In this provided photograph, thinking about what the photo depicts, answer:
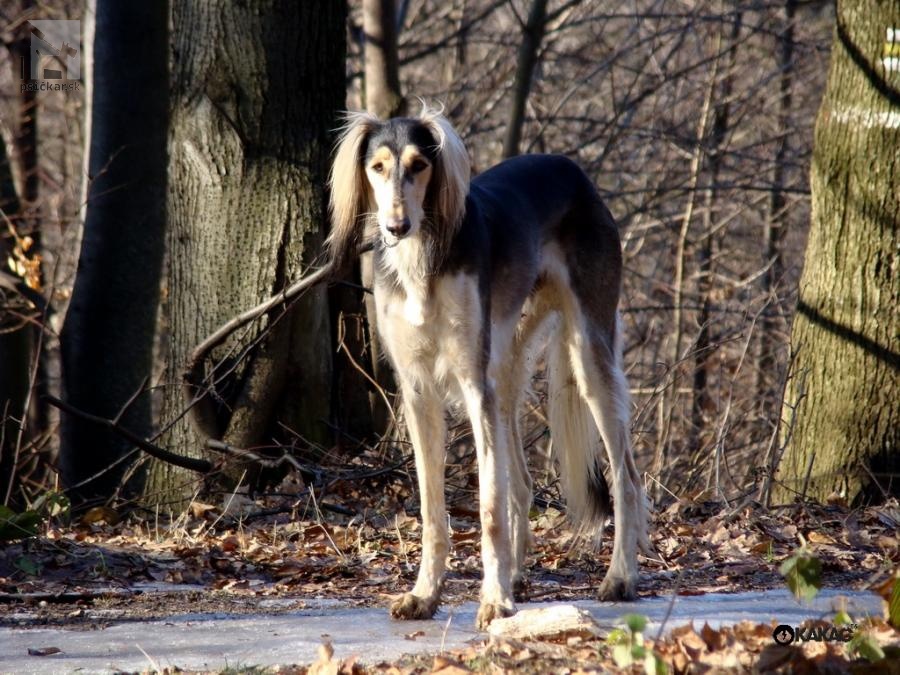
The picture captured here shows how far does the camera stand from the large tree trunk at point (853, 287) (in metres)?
6.86

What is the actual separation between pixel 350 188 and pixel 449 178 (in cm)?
47

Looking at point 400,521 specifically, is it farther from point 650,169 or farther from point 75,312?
point 650,169

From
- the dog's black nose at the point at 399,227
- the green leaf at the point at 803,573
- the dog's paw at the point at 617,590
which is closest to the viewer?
the green leaf at the point at 803,573

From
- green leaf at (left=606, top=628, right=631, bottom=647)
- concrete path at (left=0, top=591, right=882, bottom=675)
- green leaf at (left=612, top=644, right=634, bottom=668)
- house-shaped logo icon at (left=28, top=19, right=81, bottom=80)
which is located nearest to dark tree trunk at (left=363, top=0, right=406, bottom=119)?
house-shaped logo icon at (left=28, top=19, right=81, bottom=80)

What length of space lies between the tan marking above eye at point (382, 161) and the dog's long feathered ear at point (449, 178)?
7.8 inches

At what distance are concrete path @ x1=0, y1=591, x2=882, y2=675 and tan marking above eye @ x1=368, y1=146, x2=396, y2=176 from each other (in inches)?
68.3

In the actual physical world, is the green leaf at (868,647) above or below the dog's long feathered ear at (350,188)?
below

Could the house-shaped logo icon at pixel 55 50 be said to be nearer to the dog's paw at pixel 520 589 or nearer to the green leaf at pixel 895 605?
the dog's paw at pixel 520 589

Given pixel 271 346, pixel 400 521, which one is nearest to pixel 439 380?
pixel 400 521

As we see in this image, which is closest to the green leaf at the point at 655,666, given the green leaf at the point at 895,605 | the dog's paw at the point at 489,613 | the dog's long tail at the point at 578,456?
the green leaf at the point at 895,605

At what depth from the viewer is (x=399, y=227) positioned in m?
4.55

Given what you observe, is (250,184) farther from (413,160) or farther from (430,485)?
(430,485)

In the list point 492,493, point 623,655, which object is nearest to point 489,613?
point 492,493

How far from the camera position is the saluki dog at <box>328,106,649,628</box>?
4.87 metres
